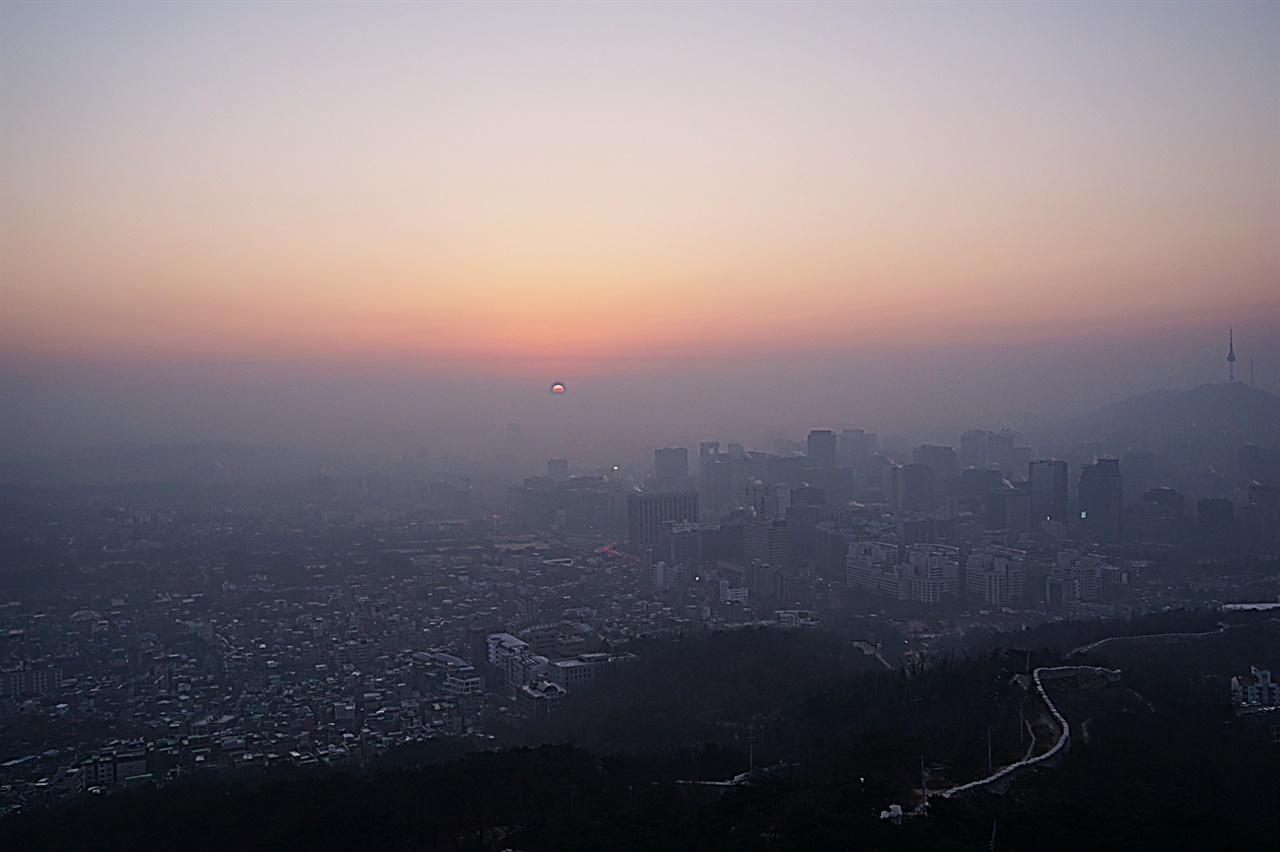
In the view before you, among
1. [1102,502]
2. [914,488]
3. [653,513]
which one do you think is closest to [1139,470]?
[1102,502]

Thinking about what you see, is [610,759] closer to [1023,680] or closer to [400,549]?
[1023,680]

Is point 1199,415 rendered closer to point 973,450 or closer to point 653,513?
point 973,450

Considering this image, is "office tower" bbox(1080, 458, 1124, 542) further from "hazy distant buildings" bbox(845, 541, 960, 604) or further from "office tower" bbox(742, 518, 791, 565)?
"office tower" bbox(742, 518, 791, 565)

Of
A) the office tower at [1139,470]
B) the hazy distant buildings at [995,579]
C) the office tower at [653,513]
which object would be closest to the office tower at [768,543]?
the office tower at [653,513]

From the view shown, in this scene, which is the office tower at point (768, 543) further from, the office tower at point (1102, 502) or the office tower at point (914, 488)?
the office tower at point (1102, 502)

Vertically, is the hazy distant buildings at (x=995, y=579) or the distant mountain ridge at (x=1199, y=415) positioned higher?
the distant mountain ridge at (x=1199, y=415)

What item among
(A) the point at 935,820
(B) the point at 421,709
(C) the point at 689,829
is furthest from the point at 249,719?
(A) the point at 935,820
